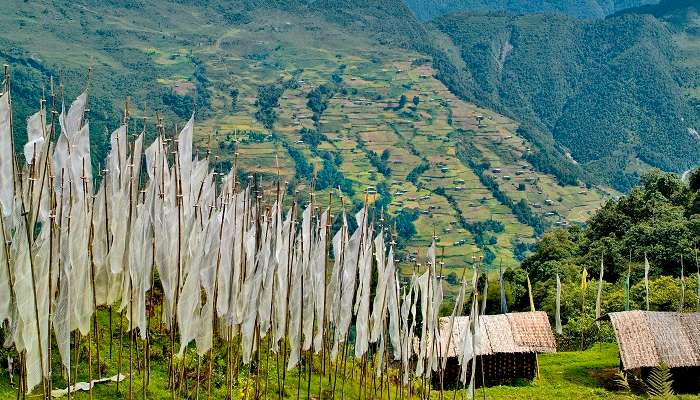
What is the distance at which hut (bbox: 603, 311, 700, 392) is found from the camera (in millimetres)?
20375

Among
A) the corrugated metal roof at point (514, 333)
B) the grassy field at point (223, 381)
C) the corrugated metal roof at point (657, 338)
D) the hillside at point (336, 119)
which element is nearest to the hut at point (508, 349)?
the corrugated metal roof at point (514, 333)

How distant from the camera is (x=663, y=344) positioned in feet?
67.9

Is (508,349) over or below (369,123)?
over

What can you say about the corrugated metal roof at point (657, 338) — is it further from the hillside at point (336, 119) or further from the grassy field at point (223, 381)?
the hillside at point (336, 119)

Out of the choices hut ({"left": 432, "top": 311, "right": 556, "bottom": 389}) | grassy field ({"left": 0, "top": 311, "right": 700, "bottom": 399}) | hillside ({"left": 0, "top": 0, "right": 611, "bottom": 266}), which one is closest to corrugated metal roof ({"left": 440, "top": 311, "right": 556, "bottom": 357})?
hut ({"left": 432, "top": 311, "right": 556, "bottom": 389})

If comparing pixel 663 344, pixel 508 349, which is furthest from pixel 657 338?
pixel 508 349

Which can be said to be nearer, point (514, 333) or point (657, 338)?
point (657, 338)

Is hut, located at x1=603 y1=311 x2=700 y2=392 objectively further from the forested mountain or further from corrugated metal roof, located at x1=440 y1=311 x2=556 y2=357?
the forested mountain

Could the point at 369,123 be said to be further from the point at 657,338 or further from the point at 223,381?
the point at 223,381

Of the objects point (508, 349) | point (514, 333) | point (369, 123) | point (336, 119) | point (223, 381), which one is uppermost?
point (223, 381)

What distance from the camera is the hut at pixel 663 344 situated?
20375 mm

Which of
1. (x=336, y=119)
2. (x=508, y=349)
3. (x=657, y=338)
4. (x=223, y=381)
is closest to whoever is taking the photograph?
(x=223, y=381)

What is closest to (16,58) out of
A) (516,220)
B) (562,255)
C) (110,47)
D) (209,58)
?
(110,47)

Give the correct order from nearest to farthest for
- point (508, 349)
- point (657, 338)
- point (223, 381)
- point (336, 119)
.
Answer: point (223, 381) < point (657, 338) < point (508, 349) < point (336, 119)
